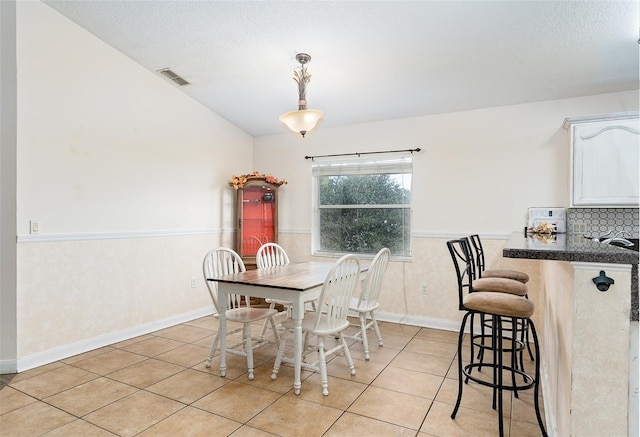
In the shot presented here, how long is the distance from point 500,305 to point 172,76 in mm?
3827

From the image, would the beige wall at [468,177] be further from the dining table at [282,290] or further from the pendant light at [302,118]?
the dining table at [282,290]

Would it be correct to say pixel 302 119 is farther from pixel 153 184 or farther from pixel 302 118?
pixel 153 184

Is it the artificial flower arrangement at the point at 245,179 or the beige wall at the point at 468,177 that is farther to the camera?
the artificial flower arrangement at the point at 245,179

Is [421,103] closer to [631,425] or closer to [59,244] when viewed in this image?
[631,425]

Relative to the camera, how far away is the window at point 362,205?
4.45 metres

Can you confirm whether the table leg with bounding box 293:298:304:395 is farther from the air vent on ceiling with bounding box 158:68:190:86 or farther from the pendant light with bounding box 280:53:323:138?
the air vent on ceiling with bounding box 158:68:190:86

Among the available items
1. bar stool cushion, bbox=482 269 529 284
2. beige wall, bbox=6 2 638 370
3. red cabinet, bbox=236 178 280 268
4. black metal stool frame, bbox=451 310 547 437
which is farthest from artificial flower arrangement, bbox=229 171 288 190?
black metal stool frame, bbox=451 310 547 437

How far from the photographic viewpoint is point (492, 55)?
3.03m

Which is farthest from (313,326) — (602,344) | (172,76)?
(172,76)

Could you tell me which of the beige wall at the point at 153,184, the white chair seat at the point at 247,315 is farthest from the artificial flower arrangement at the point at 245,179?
the white chair seat at the point at 247,315

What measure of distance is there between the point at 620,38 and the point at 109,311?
4879mm

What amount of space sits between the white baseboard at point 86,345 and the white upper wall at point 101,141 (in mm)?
1015

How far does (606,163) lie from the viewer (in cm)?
314

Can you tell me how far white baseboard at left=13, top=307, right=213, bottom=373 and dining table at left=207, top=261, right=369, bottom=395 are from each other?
4.71ft
